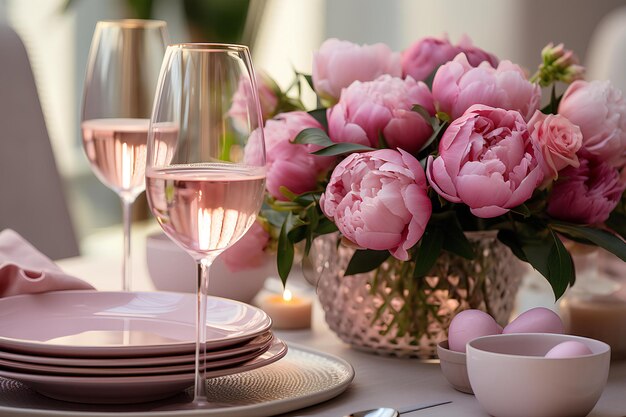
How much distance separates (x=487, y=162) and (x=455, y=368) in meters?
0.17

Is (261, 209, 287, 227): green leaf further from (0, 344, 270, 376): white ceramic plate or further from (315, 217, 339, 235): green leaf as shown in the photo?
(0, 344, 270, 376): white ceramic plate

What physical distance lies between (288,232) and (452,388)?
0.21 meters

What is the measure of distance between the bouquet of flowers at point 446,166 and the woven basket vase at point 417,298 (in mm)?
26

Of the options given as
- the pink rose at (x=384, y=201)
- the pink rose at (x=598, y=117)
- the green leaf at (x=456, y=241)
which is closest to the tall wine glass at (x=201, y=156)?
the pink rose at (x=384, y=201)

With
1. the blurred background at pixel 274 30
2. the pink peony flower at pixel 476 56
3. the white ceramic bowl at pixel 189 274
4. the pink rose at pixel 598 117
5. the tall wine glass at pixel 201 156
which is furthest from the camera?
the blurred background at pixel 274 30

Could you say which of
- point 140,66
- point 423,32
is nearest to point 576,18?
Result: point 423,32

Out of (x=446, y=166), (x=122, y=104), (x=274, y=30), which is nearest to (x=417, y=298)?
(x=446, y=166)

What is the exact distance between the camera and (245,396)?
0.79 meters

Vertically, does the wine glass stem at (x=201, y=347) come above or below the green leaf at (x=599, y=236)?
below

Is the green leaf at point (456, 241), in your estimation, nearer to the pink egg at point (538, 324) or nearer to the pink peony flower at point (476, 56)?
the pink egg at point (538, 324)

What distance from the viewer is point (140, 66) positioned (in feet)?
3.77

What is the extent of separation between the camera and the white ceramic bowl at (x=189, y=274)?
115 cm

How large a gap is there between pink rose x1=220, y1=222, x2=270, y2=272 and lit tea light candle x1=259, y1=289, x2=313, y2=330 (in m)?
0.06

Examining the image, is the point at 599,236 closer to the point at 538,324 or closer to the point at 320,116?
the point at 538,324
